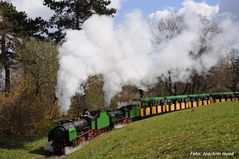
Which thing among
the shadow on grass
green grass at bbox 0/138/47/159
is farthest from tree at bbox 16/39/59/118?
the shadow on grass

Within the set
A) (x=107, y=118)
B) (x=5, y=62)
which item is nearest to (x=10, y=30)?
(x=5, y=62)

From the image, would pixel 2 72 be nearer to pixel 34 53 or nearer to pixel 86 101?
pixel 34 53

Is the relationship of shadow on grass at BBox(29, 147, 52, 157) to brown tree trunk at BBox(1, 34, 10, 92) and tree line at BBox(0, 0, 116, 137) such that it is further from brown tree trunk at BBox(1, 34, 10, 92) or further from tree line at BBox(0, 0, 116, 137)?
brown tree trunk at BBox(1, 34, 10, 92)

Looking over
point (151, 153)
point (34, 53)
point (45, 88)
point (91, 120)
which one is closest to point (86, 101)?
point (45, 88)

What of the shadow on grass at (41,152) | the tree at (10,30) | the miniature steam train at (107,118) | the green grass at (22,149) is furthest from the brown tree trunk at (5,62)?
the shadow on grass at (41,152)

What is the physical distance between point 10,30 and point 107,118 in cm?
1854

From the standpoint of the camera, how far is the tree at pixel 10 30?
130 ft

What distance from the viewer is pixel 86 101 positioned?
44.0m

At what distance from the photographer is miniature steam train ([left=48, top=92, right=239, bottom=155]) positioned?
24.0 metres

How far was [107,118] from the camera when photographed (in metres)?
30.7

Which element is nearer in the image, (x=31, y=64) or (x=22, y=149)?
(x=22, y=149)

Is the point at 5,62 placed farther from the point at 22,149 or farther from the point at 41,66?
the point at 22,149

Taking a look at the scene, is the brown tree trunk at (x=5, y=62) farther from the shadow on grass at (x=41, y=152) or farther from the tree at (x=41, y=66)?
the shadow on grass at (x=41, y=152)

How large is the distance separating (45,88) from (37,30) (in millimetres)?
9404
